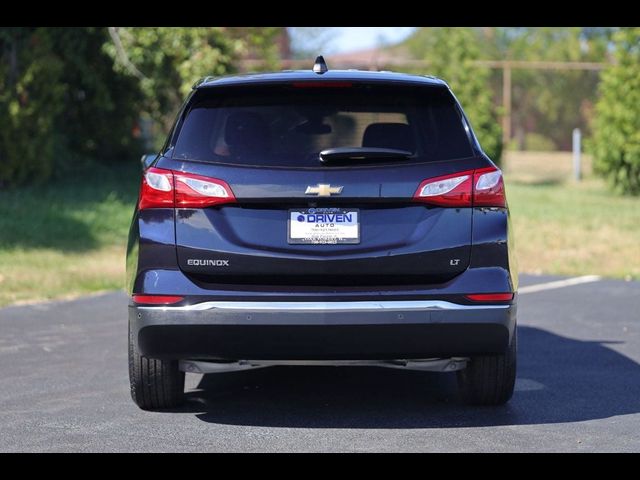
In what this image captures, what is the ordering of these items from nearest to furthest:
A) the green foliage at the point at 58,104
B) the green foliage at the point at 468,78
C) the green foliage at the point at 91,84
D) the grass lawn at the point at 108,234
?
the grass lawn at the point at 108,234, the green foliage at the point at 58,104, the green foliage at the point at 91,84, the green foliage at the point at 468,78

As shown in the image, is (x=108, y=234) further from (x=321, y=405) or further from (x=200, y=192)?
(x=200, y=192)

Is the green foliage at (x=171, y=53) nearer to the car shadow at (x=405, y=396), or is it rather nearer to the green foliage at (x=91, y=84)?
the green foliage at (x=91, y=84)

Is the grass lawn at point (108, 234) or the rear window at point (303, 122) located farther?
the grass lawn at point (108, 234)

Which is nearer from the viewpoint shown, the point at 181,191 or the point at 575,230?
the point at 181,191

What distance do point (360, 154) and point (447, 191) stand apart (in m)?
0.45

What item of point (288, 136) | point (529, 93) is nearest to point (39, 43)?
point (288, 136)

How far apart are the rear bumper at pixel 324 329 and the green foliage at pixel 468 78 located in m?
19.8

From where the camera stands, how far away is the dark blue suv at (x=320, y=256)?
19.4 feet

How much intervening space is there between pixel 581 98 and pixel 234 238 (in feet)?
122

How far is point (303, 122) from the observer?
641 cm

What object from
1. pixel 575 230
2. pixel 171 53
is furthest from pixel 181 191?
pixel 171 53

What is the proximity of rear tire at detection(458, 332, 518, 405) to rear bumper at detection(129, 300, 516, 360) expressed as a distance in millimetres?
502

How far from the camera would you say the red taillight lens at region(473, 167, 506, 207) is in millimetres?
6094

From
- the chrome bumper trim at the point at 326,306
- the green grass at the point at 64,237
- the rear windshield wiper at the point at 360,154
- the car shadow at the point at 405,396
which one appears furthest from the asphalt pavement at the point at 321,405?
the green grass at the point at 64,237
